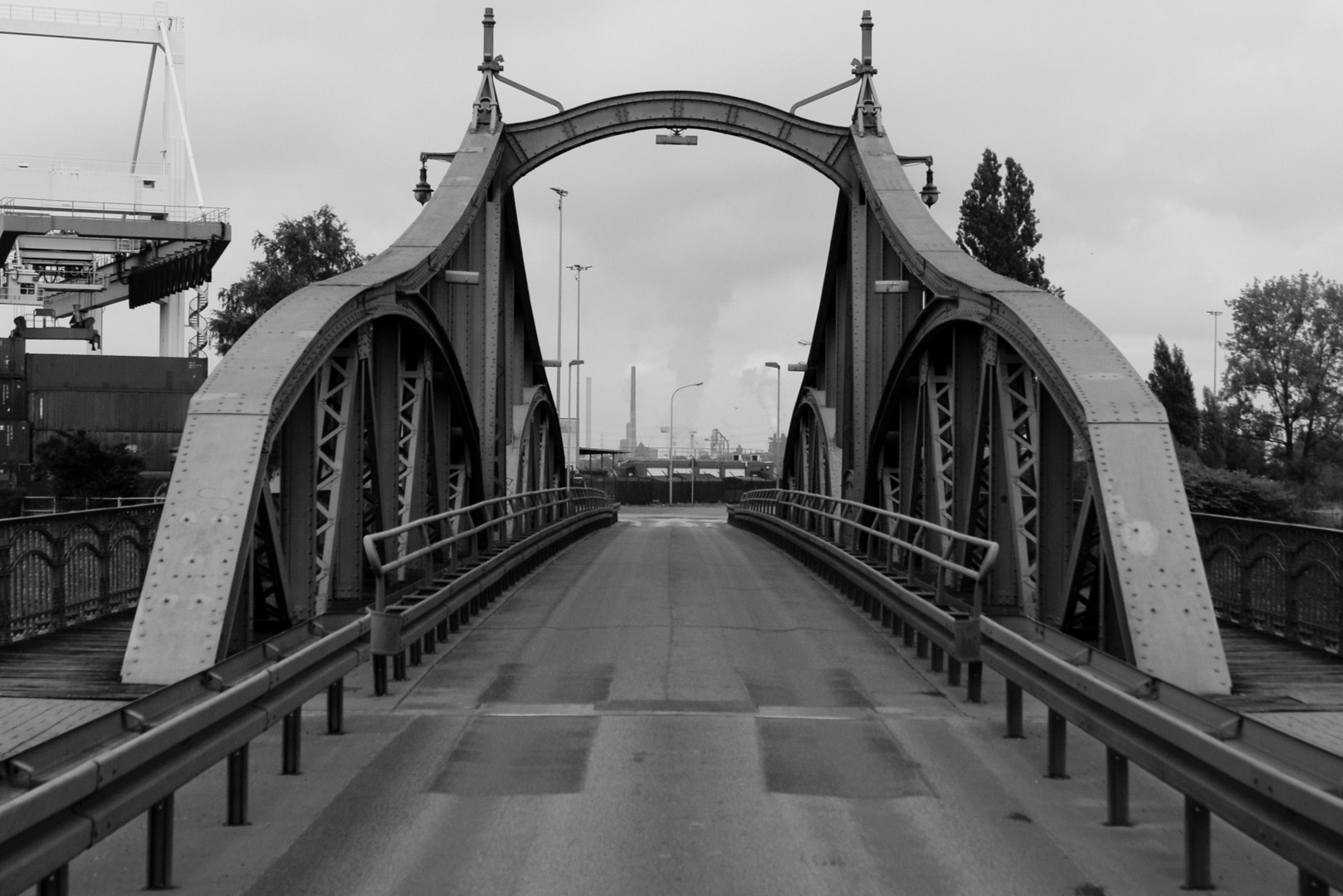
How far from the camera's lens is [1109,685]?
6242mm

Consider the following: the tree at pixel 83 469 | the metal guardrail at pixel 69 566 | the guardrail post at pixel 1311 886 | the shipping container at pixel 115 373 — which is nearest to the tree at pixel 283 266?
the shipping container at pixel 115 373

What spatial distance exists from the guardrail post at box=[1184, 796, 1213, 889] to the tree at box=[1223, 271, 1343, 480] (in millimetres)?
63464

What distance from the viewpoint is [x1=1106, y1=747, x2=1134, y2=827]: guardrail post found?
6.19 metres

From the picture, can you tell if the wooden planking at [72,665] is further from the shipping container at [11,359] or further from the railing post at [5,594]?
the shipping container at [11,359]

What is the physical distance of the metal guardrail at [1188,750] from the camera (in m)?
4.53

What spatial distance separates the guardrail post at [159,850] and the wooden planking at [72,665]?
361cm

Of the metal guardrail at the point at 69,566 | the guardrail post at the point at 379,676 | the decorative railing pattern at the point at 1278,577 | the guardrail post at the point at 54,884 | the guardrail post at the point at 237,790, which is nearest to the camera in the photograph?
the guardrail post at the point at 54,884

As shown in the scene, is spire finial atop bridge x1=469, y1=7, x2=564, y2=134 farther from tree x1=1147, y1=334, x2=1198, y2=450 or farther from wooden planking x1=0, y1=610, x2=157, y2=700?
tree x1=1147, y1=334, x2=1198, y2=450

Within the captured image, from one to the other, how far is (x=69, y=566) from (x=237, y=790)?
690 centimetres

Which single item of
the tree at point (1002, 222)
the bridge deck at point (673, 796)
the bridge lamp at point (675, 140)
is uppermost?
the tree at point (1002, 222)

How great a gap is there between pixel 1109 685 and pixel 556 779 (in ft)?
9.30

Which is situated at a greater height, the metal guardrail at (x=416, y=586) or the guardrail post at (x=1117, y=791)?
the metal guardrail at (x=416, y=586)

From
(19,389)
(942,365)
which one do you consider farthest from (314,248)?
(942,365)

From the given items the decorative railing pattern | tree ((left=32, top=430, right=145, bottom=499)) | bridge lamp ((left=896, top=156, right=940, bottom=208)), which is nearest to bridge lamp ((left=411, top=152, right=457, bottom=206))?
bridge lamp ((left=896, top=156, right=940, bottom=208))
